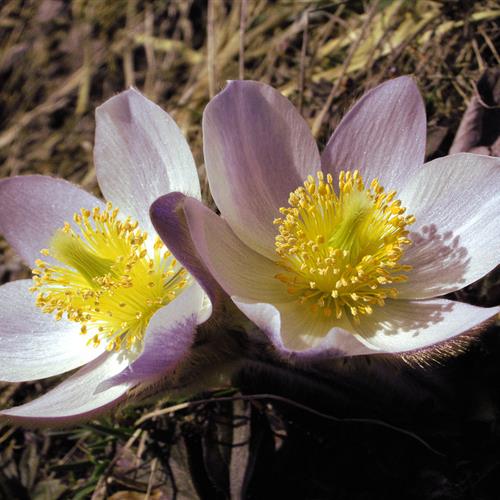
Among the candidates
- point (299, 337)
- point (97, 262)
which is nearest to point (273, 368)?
point (299, 337)

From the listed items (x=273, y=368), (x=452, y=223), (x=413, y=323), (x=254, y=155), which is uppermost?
(x=254, y=155)

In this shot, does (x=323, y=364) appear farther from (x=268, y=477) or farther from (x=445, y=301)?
(x=268, y=477)

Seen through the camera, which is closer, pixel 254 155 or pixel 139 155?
pixel 254 155

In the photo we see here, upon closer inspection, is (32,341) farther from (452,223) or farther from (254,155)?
(452,223)

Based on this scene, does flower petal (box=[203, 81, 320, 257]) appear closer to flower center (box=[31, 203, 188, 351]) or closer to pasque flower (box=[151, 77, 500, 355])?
pasque flower (box=[151, 77, 500, 355])

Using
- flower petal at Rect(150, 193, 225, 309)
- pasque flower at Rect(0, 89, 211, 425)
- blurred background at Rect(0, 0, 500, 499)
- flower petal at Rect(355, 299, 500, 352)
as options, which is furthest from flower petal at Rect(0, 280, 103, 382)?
flower petal at Rect(355, 299, 500, 352)

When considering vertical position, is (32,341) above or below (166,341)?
below

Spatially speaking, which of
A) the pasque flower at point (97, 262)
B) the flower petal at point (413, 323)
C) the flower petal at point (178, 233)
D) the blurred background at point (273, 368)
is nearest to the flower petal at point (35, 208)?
the pasque flower at point (97, 262)
